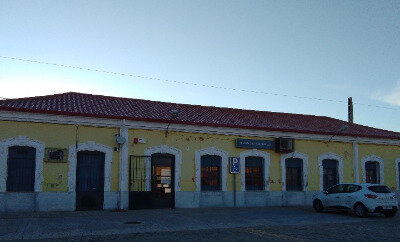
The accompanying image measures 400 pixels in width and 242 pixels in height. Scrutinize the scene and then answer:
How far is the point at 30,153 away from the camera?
15609mm

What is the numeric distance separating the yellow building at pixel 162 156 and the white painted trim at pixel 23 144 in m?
0.04

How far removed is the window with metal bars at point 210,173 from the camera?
1862 cm

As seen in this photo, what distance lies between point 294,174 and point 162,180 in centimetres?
745

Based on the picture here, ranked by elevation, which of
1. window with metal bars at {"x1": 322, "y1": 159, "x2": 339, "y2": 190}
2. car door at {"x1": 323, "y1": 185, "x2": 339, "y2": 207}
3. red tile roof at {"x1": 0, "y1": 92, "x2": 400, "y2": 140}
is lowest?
car door at {"x1": 323, "y1": 185, "x2": 339, "y2": 207}

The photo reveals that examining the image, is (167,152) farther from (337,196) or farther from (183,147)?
(337,196)

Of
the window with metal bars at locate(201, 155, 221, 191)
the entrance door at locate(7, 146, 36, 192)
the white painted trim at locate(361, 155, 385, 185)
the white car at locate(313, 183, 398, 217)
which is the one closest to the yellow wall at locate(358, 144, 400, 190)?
the white painted trim at locate(361, 155, 385, 185)

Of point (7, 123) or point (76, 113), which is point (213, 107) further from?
point (7, 123)

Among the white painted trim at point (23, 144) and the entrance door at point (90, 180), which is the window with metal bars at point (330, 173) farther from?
the white painted trim at point (23, 144)

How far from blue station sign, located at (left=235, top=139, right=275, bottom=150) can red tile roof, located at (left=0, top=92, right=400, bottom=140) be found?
0.68 meters

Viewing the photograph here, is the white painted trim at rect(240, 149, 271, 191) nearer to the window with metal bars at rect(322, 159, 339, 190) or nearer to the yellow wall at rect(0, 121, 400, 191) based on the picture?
the yellow wall at rect(0, 121, 400, 191)

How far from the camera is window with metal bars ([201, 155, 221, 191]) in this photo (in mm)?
18622

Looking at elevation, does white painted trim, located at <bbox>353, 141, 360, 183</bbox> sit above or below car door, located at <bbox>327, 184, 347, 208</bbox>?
above

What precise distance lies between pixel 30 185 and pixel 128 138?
4.34 m

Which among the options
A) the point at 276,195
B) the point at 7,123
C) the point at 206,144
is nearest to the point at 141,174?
the point at 206,144
